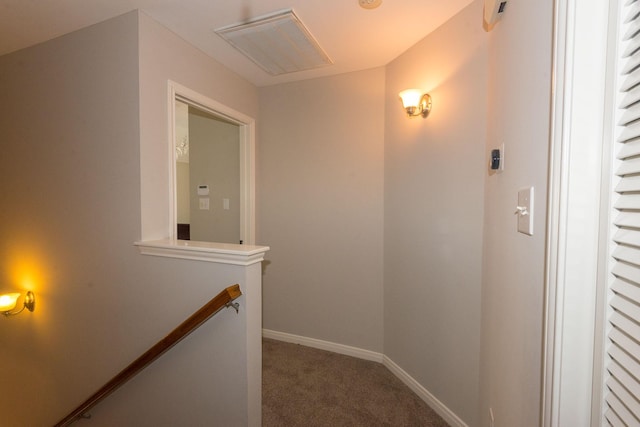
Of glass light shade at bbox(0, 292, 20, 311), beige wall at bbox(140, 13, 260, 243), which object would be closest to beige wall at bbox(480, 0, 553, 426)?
beige wall at bbox(140, 13, 260, 243)

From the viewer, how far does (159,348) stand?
153cm

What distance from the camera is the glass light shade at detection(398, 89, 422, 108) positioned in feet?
6.37

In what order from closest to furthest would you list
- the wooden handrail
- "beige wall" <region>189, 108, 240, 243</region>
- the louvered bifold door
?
1. the louvered bifold door
2. the wooden handrail
3. "beige wall" <region>189, 108, 240, 243</region>

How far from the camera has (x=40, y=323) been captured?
215 cm

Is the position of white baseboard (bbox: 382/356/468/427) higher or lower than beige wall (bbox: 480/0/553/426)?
lower

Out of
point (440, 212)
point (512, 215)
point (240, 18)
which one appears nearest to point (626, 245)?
point (512, 215)

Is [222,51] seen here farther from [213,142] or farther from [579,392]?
[579,392]

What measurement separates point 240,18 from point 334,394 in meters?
2.78

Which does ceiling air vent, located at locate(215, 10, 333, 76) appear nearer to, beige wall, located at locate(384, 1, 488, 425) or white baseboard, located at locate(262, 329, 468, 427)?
beige wall, located at locate(384, 1, 488, 425)

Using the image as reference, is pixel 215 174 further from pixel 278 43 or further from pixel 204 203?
pixel 278 43

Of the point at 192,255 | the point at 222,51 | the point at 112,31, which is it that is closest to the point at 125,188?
the point at 192,255

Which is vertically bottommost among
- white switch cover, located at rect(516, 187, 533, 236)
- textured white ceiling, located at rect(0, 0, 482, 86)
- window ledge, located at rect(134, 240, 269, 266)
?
window ledge, located at rect(134, 240, 269, 266)

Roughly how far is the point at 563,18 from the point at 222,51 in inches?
89.1

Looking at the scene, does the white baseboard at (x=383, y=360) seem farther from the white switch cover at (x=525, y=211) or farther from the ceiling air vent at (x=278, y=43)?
the ceiling air vent at (x=278, y=43)
